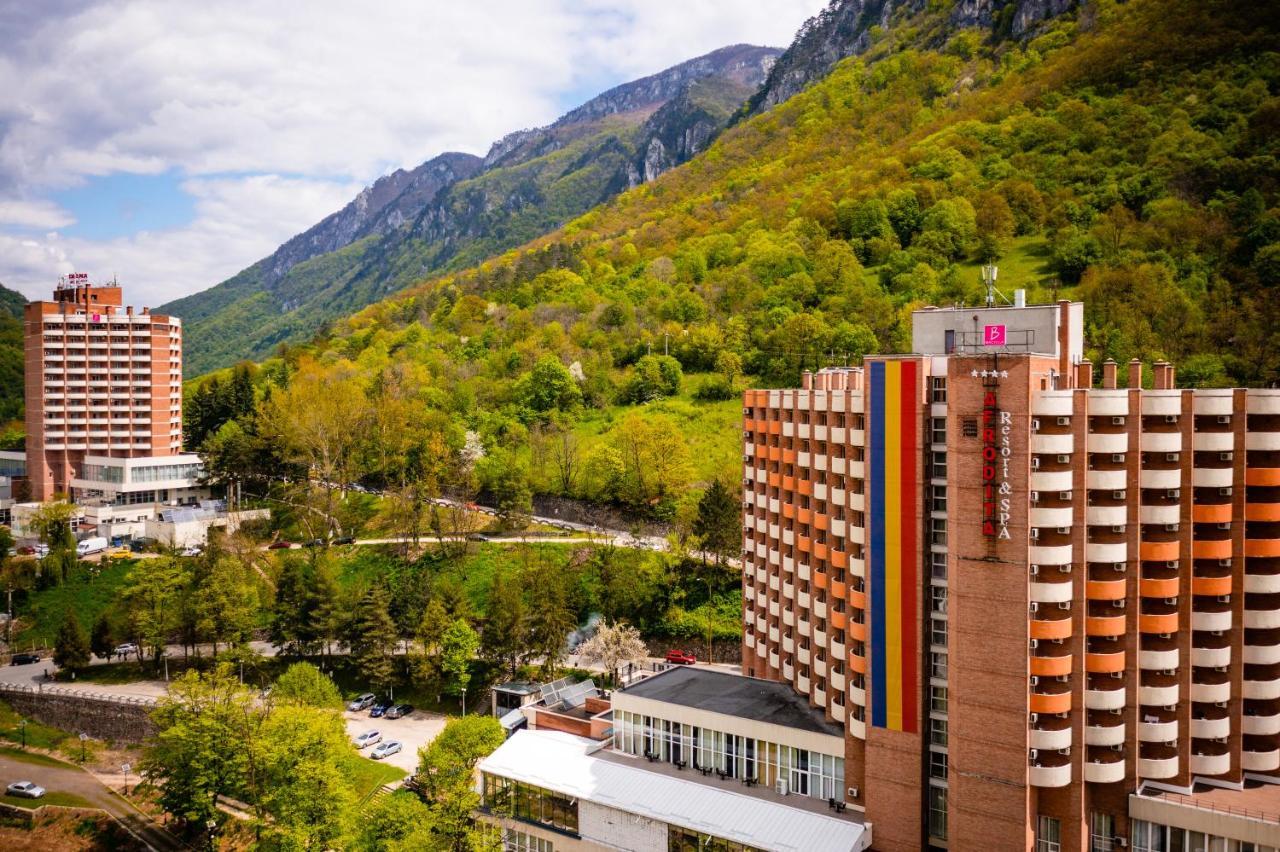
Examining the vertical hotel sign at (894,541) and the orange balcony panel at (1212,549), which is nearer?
the orange balcony panel at (1212,549)

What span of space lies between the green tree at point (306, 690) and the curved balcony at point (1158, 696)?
145ft

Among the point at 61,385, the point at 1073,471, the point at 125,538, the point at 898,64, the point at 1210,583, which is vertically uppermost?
the point at 898,64

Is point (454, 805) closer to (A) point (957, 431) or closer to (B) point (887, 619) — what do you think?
(B) point (887, 619)

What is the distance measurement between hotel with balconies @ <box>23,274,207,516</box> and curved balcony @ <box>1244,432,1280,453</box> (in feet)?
339

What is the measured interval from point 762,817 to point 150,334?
344 feet

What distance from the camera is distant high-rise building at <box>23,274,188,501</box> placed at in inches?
4131

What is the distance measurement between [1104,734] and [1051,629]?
507cm

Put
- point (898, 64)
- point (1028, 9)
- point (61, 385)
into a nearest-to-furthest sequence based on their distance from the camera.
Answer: point (61, 385) → point (1028, 9) → point (898, 64)

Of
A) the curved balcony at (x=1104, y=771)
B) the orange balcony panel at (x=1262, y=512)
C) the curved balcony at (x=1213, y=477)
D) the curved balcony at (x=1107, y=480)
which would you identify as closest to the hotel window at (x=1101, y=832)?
the curved balcony at (x=1104, y=771)

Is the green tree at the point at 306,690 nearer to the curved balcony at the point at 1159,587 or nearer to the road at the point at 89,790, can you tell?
the road at the point at 89,790

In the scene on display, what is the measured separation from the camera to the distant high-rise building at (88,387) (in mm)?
104938

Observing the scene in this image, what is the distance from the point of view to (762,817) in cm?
3575

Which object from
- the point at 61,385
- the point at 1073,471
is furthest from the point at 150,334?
the point at 1073,471

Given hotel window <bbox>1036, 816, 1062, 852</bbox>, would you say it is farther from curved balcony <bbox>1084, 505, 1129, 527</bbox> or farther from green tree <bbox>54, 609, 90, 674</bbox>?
green tree <bbox>54, 609, 90, 674</bbox>
